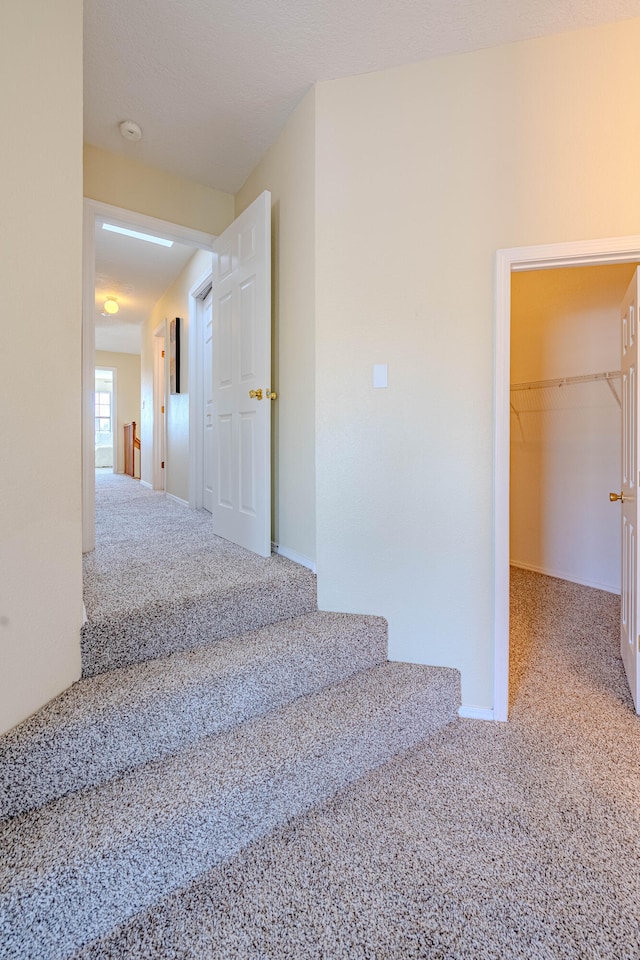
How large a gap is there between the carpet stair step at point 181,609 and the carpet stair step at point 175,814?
396mm

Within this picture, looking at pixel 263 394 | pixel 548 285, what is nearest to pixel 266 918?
pixel 263 394

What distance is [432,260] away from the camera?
6.47 feet

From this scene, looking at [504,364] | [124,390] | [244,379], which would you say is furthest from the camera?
[124,390]

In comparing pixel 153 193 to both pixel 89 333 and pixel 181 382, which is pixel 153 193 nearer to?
pixel 89 333

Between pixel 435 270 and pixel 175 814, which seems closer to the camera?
pixel 175 814

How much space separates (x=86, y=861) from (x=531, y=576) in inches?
149

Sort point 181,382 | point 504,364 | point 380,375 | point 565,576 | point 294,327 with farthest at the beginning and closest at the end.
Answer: point 181,382, point 565,576, point 294,327, point 380,375, point 504,364

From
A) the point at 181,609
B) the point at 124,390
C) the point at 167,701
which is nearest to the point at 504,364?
the point at 181,609

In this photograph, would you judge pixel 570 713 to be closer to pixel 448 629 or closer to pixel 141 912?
pixel 448 629

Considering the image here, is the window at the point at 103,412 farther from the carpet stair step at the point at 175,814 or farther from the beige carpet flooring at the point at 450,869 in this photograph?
the beige carpet flooring at the point at 450,869

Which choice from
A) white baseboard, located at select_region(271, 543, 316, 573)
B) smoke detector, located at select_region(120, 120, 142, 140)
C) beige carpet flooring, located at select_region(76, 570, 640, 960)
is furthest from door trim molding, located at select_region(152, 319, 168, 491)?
beige carpet flooring, located at select_region(76, 570, 640, 960)

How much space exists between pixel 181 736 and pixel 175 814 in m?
0.28

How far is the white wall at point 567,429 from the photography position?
351 cm

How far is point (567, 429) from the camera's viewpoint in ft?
12.4
